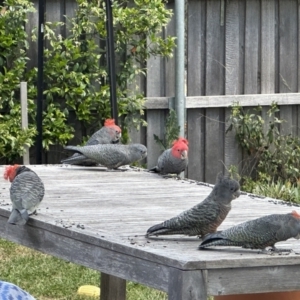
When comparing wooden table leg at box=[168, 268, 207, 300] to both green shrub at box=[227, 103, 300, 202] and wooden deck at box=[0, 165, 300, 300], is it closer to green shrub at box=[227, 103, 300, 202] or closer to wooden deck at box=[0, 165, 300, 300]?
wooden deck at box=[0, 165, 300, 300]

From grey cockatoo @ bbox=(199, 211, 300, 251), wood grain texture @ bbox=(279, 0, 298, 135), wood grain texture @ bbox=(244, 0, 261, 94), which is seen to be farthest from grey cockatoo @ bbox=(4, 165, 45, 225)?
wood grain texture @ bbox=(279, 0, 298, 135)

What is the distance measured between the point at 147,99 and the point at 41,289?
297 centimetres

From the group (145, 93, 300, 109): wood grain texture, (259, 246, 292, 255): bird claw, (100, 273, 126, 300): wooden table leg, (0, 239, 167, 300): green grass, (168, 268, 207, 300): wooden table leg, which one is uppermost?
(145, 93, 300, 109): wood grain texture

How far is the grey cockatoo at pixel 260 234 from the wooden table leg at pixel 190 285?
9.8 inches

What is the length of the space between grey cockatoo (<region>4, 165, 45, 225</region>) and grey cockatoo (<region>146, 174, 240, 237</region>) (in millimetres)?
678

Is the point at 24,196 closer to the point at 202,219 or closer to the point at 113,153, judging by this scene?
the point at 202,219

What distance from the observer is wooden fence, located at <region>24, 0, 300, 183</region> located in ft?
29.3

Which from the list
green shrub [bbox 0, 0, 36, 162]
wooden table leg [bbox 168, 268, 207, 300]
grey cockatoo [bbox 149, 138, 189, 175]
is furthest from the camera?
green shrub [bbox 0, 0, 36, 162]

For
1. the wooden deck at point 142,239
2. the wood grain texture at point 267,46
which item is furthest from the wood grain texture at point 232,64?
the wooden deck at point 142,239

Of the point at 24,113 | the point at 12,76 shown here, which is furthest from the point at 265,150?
the point at 12,76

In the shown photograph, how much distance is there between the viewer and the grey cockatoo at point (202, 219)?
3.55 metres

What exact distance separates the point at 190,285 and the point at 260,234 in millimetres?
372

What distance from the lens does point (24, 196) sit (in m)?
4.04

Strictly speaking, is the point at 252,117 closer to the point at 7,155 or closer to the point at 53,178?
the point at 7,155
